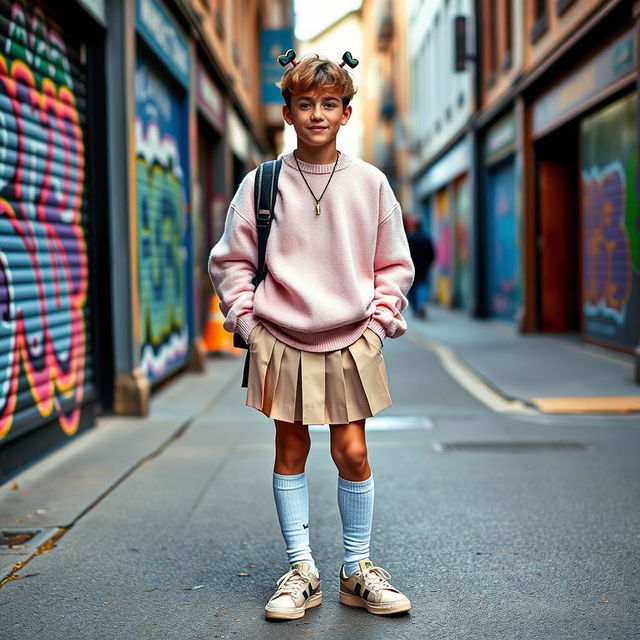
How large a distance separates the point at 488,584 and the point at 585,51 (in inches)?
377

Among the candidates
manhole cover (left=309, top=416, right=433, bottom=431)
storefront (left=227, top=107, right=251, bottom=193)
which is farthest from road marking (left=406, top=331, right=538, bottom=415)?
storefront (left=227, top=107, right=251, bottom=193)

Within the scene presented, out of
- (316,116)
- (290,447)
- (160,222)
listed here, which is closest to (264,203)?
(316,116)

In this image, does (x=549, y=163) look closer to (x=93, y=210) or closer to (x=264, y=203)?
(x=93, y=210)

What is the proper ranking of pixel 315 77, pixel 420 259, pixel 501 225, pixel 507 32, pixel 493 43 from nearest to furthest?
1. pixel 315 77
2. pixel 507 32
3. pixel 501 225
4. pixel 493 43
5. pixel 420 259

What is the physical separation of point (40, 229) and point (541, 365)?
6.33 m

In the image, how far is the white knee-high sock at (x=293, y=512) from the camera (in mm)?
3266

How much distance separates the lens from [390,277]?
10.7 ft

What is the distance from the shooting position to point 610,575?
3.53 m

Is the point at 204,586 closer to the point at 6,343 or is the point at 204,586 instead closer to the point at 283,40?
the point at 6,343

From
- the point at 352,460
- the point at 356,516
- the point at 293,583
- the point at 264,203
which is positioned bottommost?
the point at 293,583

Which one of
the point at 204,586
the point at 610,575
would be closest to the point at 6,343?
the point at 204,586

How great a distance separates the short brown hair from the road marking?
4941 millimetres

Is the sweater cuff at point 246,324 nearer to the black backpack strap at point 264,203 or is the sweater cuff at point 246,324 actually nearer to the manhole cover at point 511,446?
the black backpack strap at point 264,203

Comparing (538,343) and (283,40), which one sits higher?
(283,40)
